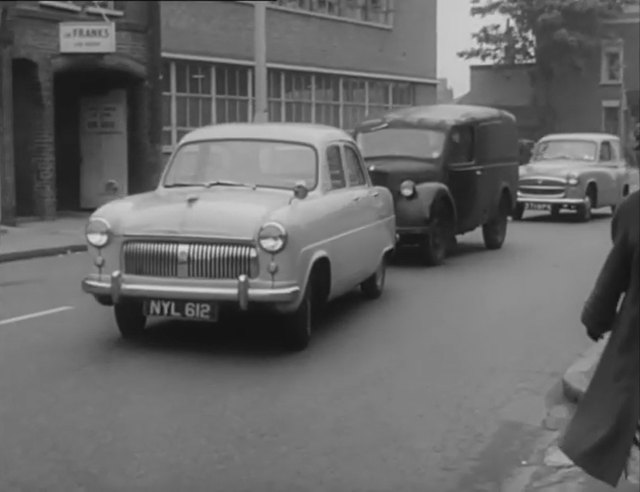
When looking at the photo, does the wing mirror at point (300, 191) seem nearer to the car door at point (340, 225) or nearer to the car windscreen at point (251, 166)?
the car windscreen at point (251, 166)

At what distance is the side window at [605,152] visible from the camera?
23.6 meters

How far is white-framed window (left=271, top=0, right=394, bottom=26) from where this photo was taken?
9.07 feet

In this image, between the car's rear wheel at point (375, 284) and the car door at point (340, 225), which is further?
the car's rear wheel at point (375, 284)

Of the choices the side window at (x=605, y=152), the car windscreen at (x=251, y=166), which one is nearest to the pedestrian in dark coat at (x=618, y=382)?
the car windscreen at (x=251, y=166)

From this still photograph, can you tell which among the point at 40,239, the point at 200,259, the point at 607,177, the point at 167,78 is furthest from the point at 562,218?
the point at 167,78

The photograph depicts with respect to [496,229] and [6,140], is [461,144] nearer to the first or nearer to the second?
[496,229]

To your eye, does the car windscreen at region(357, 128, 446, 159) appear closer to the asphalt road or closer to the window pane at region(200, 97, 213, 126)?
the asphalt road

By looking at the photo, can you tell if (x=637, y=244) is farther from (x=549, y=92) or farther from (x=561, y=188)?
(x=561, y=188)

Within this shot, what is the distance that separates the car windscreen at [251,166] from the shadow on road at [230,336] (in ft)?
Answer: 3.58

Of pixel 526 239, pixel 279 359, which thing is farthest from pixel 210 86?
pixel 526 239

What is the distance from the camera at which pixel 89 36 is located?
2109 millimetres

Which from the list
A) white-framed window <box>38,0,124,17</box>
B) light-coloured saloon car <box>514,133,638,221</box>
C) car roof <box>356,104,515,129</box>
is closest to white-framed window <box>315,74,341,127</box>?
white-framed window <box>38,0,124,17</box>

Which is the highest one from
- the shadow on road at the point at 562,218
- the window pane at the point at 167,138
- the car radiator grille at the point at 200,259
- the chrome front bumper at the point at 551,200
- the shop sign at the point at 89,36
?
the shop sign at the point at 89,36

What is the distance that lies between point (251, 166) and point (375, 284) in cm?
379
